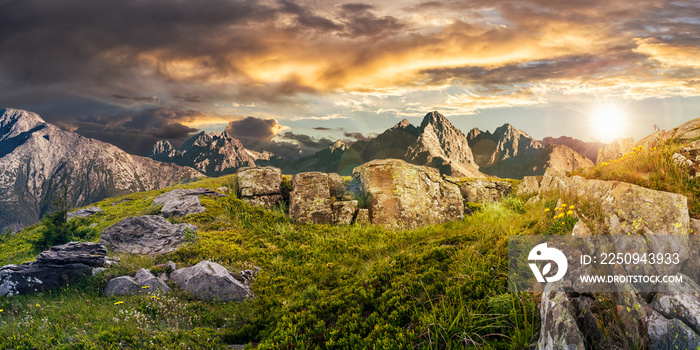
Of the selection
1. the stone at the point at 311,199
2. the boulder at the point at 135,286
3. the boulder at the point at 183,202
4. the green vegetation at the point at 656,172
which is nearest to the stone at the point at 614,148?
the green vegetation at the point at 656,172

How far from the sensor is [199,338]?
6.66 meters

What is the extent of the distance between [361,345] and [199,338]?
3799mm

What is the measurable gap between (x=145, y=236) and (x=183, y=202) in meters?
4.20

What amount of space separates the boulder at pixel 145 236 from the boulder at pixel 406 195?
900 cm

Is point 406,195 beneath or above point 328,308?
above

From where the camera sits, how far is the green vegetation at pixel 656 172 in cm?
615

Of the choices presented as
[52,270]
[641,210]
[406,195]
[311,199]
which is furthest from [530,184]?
[52,270]

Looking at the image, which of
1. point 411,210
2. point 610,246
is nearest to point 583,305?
point 610,246

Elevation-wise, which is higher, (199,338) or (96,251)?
(96,251)

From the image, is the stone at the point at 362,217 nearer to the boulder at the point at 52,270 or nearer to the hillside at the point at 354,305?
the hillside at the point at 354,305

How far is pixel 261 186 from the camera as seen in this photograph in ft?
59.1

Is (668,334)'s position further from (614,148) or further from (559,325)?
(614,148)

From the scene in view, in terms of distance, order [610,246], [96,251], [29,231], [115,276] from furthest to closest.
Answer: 1. [29,231]
2. [96,251]
3. [115,276]
4. [610,246]

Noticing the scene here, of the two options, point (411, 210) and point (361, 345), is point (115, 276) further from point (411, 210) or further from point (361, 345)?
point (411, 210)
